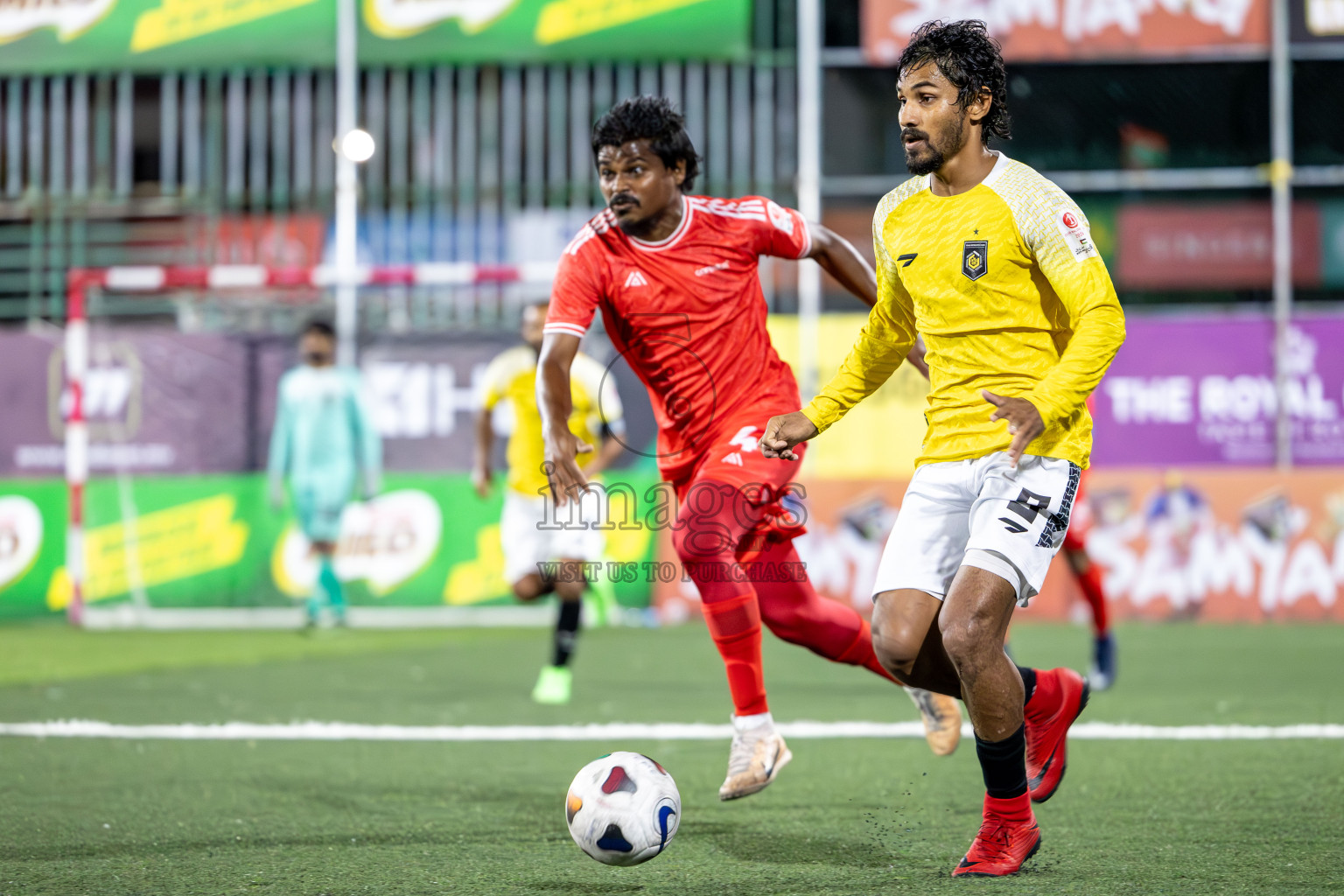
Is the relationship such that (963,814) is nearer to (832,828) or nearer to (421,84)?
(832,828)

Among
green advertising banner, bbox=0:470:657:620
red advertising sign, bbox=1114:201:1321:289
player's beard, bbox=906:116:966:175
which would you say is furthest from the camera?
red advertising sign, bbox=1114:201:1321:289

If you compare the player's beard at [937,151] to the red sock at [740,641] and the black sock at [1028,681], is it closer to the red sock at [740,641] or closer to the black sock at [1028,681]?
the black sock at [1028,681]

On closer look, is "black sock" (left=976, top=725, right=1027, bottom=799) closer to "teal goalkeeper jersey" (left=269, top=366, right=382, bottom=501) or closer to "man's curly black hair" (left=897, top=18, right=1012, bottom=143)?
"man's curly black hair" (left=897, top=18, right=1012, bottom=143)

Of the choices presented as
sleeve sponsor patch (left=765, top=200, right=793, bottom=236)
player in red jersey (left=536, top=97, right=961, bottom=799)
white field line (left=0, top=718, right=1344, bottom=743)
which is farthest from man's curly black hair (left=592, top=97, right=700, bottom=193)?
white field line (left=0, top=718, right=1344, bottom=743)

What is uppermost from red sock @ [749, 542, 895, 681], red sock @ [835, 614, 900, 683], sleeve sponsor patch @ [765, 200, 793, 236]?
sleeve sponsor patch @ [765, 200, 793, 236]

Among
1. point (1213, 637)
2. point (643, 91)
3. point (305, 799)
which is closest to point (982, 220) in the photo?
point (305, 799)

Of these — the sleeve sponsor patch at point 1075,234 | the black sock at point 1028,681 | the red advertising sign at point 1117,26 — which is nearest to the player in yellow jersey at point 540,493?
the black sock at point 1028,681

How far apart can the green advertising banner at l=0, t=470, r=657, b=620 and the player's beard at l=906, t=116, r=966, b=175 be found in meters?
8.69

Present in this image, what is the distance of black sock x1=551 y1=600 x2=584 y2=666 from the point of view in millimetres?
7992

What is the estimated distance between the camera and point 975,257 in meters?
3.90

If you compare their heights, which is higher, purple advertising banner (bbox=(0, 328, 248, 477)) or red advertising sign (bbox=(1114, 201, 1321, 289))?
red advertising sign (bbox=(1114, 201, 1321, 289))

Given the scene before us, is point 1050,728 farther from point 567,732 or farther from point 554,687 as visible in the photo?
point 554,687

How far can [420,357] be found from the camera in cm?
1291

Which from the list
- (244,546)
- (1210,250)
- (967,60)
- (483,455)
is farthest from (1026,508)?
(1210,250)
